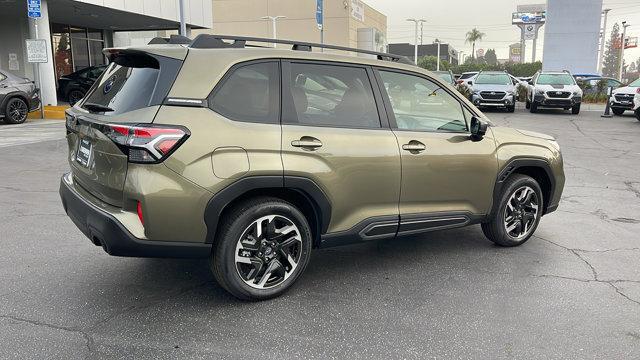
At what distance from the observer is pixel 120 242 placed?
3.27 m

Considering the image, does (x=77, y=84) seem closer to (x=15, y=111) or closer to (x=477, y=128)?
(x=15, y=111)

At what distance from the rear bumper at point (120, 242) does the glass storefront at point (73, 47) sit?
22847 mm

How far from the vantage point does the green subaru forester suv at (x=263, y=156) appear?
10.8 feet

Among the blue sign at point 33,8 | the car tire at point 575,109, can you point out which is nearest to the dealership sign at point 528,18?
the car tire at point 575,109

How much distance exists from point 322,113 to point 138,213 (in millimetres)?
1461

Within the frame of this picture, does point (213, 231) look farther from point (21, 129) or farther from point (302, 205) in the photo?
point (21, 129)

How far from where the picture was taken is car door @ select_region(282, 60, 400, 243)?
3.71 meters

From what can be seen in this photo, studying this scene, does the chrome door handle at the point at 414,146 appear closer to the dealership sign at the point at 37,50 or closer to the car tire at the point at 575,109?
the dealership sign at the point at 37,50

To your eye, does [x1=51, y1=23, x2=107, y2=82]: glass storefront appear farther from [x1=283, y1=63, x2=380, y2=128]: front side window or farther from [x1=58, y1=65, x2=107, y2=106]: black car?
[x1=283, y1=63, x2=380, y2=128]: front side window

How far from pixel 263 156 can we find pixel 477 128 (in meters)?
1.95

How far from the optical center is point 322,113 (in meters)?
3.90

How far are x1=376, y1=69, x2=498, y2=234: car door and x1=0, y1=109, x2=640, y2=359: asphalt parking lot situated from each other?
0.50m

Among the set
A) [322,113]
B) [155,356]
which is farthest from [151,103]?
[155,356]

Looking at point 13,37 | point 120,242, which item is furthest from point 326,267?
point 13,37
